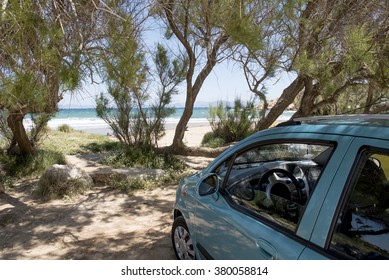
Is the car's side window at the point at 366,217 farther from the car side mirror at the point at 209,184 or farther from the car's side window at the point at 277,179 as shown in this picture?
the car side mirror at the point at 209,184

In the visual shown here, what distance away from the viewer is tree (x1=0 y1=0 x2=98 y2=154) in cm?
265

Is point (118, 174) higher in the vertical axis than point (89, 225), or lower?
higher

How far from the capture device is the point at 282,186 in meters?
2.05

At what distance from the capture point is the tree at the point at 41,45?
2.65m

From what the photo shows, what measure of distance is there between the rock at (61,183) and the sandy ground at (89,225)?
185 millimetres

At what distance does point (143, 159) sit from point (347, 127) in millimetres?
7030

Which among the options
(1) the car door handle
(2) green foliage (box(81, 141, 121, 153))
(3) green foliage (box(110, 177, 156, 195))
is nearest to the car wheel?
(1) the car door handle

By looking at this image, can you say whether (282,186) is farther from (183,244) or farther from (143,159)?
(143,159)

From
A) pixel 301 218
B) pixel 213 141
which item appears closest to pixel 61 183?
pixel 301 218

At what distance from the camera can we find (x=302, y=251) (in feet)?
4.75

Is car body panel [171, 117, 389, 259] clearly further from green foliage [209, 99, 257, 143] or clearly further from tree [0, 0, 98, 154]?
green foliage [209, 99, 257, 143]

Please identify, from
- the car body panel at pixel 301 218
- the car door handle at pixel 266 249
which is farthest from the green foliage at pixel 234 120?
the car door handle at pixel 266 249

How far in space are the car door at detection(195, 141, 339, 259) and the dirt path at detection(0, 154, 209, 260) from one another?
1.23 m

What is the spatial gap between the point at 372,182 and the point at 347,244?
34 cm
